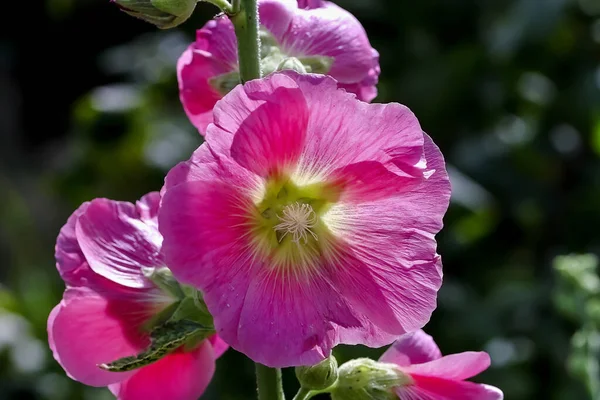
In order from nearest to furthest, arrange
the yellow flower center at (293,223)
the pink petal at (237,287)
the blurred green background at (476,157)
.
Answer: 1. the pink petal at (237,287)
2. the yellow flower center at (293,223)
3. the blurred green background at (476,157)

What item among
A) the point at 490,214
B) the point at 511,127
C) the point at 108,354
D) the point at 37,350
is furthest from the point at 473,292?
the point at 108,354

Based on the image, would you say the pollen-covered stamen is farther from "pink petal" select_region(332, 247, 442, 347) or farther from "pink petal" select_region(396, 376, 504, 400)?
"pink petal" select_region(396, 376, 504, 400)

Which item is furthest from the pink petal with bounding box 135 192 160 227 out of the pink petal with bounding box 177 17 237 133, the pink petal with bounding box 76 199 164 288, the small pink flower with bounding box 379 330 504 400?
→ the small pink flower with bounding box 379 330 504 400

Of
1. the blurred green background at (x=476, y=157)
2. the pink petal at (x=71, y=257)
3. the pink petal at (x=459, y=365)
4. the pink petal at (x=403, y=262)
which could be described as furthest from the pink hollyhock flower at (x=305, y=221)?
the blurred green background at (x=476, y=157)

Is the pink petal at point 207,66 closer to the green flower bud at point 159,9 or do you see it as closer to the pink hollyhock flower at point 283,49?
the pink hollyhock flower at point 283,49

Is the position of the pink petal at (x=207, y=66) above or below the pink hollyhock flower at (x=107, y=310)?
above
